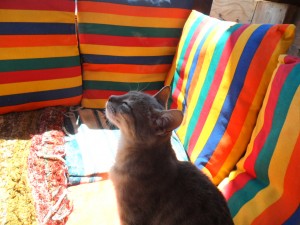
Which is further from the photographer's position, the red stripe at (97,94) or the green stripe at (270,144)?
the red stripe at (97,94)

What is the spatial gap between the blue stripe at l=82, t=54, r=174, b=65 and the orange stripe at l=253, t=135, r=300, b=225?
1.07 meters

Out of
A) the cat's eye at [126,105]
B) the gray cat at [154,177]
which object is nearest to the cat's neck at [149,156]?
the gray cat at [154,177]

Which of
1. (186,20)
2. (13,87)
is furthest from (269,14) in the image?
(13,87)

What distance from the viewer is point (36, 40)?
4.59ft

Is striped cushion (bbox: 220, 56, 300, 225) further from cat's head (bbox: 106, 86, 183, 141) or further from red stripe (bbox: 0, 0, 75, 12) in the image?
red stripe (bbox: 0, 0, 75, 12)

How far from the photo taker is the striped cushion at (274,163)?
76 cm

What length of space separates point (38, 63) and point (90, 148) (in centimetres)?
54

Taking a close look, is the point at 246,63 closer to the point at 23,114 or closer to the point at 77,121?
the point at 77,121

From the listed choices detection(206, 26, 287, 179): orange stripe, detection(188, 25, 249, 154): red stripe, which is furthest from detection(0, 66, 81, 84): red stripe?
detection(206, 26, 287, 179): orange stripe

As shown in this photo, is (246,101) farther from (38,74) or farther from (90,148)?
(38,74)

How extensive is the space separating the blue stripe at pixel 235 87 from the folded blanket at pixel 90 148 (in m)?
0.23

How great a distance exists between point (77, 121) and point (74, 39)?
46 centimetres

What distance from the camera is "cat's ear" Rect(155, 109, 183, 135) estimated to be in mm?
851

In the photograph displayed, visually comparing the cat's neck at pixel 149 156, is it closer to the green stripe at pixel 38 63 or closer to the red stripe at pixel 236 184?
the red stripe at pixel 236 184
